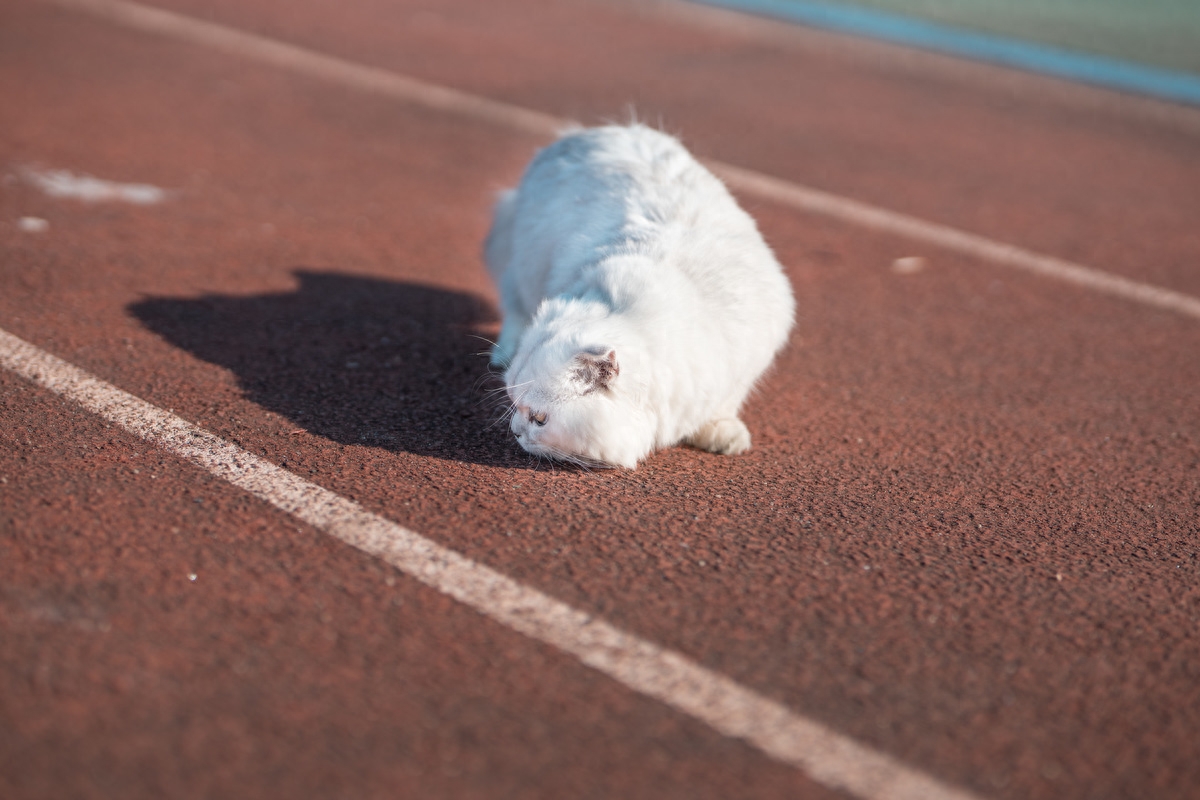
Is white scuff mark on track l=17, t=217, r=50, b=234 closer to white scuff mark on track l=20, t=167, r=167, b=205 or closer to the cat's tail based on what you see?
white scuff mark on track l=20, t=167, r=167, b=205

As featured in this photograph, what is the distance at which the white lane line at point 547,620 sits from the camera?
267 centimetres

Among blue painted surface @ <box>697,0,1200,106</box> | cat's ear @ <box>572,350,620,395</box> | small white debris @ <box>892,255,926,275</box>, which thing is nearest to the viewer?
cat's ear @ <box>572,350,620,395</box>

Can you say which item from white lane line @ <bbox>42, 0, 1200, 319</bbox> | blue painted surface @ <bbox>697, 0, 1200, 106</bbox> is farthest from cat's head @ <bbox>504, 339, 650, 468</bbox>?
blue painted surface @ <bbox>697, 0, 1200, 106</bbox>

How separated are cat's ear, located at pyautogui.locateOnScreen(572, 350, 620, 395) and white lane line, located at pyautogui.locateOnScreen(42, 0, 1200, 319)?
3.92 metres

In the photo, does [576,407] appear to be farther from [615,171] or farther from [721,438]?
[615,171]

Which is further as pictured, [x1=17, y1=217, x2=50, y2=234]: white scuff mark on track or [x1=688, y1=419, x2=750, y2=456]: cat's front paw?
[x1=17, y1=217, x2=50, y2=234]: white scuff mark on track

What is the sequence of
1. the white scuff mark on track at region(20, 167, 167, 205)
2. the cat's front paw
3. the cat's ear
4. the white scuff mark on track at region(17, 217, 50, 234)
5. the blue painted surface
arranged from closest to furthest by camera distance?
the cat's ear < the cat's front paw < the white scuff mark on track at region(17, 217, 50, 234) < the white scuff mark on track at region(20, 167, 167, 205) < the blue painted surface

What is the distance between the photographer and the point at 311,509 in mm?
3512

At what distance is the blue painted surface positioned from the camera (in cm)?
1190

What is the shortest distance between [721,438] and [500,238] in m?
1.67

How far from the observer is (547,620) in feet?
10.1

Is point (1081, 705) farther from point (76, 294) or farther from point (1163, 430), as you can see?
point (76, 294)

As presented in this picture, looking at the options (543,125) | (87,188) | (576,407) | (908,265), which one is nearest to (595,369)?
(576,407)

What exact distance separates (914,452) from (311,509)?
2.28m
